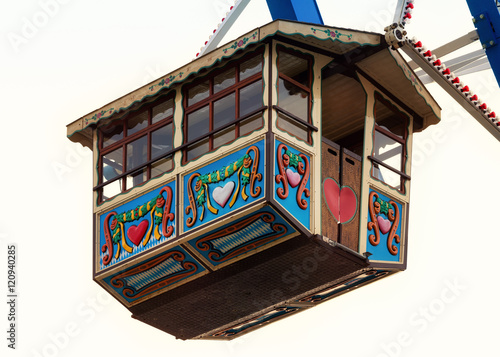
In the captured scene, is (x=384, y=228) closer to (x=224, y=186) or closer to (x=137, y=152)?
(x=224, y=186)

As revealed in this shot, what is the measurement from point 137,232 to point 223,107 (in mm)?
2477

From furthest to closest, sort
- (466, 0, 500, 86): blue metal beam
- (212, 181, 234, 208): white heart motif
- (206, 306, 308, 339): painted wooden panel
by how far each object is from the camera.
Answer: (206, 306, 308, 339): painted wooden panel < (466, 0, 500, 86): blue metal beam < (212, 181, 234, 208): white heart motif

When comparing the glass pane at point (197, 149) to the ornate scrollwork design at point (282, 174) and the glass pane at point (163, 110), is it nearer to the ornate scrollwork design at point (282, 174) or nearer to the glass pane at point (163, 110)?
the glass pane at point (163, 110)

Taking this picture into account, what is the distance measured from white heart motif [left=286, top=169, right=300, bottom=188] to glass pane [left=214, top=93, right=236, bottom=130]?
4.81ft

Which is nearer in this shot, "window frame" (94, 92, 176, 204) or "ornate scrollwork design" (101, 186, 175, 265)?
"ornate scrollwork design" (101, 186, 175, 265)

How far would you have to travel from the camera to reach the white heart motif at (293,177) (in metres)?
23.4

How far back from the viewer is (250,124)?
23.9m

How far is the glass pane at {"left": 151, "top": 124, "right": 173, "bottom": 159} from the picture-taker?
25.3m

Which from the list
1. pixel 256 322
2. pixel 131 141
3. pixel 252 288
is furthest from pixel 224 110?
pixel 256 322

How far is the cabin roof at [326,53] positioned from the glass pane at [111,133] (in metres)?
0.21

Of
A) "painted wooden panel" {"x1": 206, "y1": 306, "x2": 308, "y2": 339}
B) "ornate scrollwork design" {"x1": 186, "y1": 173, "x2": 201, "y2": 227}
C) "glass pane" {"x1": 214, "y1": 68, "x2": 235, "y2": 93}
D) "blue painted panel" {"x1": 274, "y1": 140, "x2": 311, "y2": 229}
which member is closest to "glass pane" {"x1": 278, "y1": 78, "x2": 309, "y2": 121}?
"blue painted panel" {"x1": 274, "y1": 140, "x2": 311, "y2": 229}

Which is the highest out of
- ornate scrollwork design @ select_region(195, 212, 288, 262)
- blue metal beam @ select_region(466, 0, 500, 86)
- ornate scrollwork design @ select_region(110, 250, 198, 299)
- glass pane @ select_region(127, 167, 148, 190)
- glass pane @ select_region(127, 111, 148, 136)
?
blue metal beam @ select_region(466, 0, 500, 86)

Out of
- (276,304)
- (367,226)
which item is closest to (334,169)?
(367,226)

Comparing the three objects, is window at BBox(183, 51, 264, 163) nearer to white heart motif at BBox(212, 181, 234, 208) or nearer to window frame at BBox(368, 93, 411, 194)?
white heart motif at BBox(212, 181, 234, 208)
